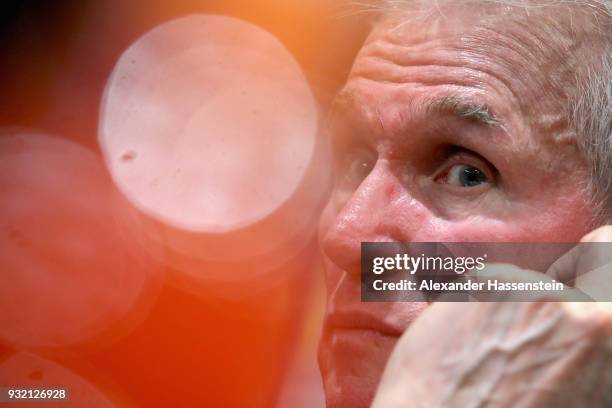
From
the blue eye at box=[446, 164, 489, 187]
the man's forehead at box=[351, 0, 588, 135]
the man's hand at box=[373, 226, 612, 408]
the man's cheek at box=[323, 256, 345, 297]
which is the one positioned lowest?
the man's hand at box=[373, 226, 612, 408]

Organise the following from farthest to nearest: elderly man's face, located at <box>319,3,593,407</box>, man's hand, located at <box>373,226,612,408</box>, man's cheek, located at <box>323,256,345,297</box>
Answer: man's cheek, located at <box>323,256,345,297</box>, elderly man's face, located at <box>319,3,593,407</box>, man's hand, located at <box>373,226,612,408</box>

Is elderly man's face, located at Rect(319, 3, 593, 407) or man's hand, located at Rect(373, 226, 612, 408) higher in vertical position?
elderly man's face, located at Rect(319, 3, 593, 407)

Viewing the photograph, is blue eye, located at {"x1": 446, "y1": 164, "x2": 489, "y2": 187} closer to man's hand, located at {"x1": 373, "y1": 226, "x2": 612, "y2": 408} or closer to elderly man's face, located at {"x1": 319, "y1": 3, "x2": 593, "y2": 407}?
elderly man's face, located at {"x1": 319, "y1": 3, "x2": 593, "y2": 407}

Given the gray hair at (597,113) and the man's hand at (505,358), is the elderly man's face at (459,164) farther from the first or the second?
the man's hand at (505,358)

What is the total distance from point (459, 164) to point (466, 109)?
0.08m

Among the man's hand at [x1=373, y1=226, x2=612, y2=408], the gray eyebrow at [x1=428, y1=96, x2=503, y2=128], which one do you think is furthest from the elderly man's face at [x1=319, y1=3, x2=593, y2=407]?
the man's hand at [x1=373, y1=226, x2=612, y2=408]

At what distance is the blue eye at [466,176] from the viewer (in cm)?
87

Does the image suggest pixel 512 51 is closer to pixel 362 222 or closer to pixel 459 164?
pixel 459 164

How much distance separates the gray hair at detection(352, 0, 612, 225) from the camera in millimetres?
826

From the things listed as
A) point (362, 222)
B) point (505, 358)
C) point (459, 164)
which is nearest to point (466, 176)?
point (459, 164)

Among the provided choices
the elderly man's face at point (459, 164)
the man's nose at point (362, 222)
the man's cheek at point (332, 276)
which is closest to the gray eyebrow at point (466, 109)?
the elderly man's face at point (459, 164)

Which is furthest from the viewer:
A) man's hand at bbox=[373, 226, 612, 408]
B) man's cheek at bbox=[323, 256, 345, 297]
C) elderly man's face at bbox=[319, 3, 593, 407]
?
man's cheek at bbox=[323, 256, 345, 297]

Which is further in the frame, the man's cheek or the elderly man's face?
the man's cheek

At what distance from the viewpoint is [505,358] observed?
605mm
